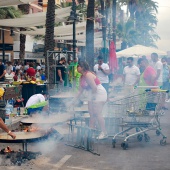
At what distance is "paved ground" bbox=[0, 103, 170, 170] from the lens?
744cm

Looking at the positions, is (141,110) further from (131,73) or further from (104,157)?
(131,73)

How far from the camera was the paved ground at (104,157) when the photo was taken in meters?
7.44

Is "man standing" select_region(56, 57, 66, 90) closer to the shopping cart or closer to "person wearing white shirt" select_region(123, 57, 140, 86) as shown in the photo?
"person wearing white shirt" select_region(123, 57, 140, 86)

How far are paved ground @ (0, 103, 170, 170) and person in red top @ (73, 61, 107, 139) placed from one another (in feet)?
1.65

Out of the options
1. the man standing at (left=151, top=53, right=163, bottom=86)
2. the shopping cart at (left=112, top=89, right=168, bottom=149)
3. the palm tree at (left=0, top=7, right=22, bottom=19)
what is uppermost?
the palm tree at (left=0, top=7, right=22, bottom=19)

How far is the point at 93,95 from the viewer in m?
9.91

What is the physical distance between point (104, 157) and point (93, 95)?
2004 millimetres

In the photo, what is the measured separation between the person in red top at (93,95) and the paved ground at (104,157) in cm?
50

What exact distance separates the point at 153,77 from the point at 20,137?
15.3 ft

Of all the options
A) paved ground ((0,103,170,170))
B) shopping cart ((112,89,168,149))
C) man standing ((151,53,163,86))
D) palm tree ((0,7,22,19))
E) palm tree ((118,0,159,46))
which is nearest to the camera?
paved ground ((0,103,170,170))

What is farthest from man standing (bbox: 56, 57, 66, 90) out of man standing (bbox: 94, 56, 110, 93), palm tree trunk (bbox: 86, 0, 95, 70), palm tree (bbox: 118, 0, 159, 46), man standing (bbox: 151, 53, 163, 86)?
palm tree (bbox: 118, 0, 159, 46)

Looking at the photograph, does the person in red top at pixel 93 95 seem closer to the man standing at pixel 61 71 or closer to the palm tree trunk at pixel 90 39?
the man standing at pixel 61 71

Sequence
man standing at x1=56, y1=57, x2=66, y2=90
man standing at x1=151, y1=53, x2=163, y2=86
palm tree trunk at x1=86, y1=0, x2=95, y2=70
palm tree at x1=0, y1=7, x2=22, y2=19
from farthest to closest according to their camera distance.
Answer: palm tree at x1=0, y1=7, x2=22, y2=19
palm tree trunk at x1=86, y1=0, x2=95, y2=70
man standing at x1=56, y1=57, x2=66, y2=90
man standing at x1=151, y1=53, x2=163, y2=86

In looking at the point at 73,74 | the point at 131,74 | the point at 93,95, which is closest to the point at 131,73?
the point at 131,74
